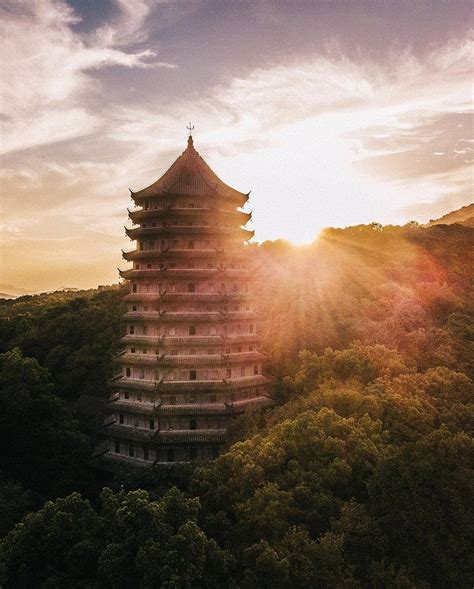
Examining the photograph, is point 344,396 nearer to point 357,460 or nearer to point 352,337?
point 357,460

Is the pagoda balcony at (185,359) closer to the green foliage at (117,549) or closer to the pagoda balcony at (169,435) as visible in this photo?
the pagoda balcony at (169,435)

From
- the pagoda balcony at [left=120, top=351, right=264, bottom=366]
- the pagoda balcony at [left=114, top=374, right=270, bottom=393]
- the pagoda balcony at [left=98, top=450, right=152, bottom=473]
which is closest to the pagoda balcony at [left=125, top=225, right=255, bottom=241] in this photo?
the pagoda balcony at [left=120, top=351, right=264, bottom=366]

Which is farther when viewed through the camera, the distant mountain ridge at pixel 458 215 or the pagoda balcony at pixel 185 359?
the distant mountain ridge at pixel 458 215

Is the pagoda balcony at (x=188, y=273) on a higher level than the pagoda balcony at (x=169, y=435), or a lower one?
higher

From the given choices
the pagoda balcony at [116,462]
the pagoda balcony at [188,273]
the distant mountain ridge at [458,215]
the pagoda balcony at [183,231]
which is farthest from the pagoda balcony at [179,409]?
the distant mountain ridge at [458,215]

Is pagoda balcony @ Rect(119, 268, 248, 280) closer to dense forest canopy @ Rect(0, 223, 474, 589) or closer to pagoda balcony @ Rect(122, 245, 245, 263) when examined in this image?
pagoda balcony @ Rect(122, 245, 245, 263)

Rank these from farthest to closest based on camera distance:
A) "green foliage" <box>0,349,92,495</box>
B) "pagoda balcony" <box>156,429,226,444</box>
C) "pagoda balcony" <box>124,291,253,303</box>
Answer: "pagoda balcony" <box>124,291,253,303</box>, "green foliage" <box>0,349,92,495</box>, "pagoda balcony" <box>156,429,226,444</box>

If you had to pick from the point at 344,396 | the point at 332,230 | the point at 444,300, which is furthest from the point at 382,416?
the point at 332,230
